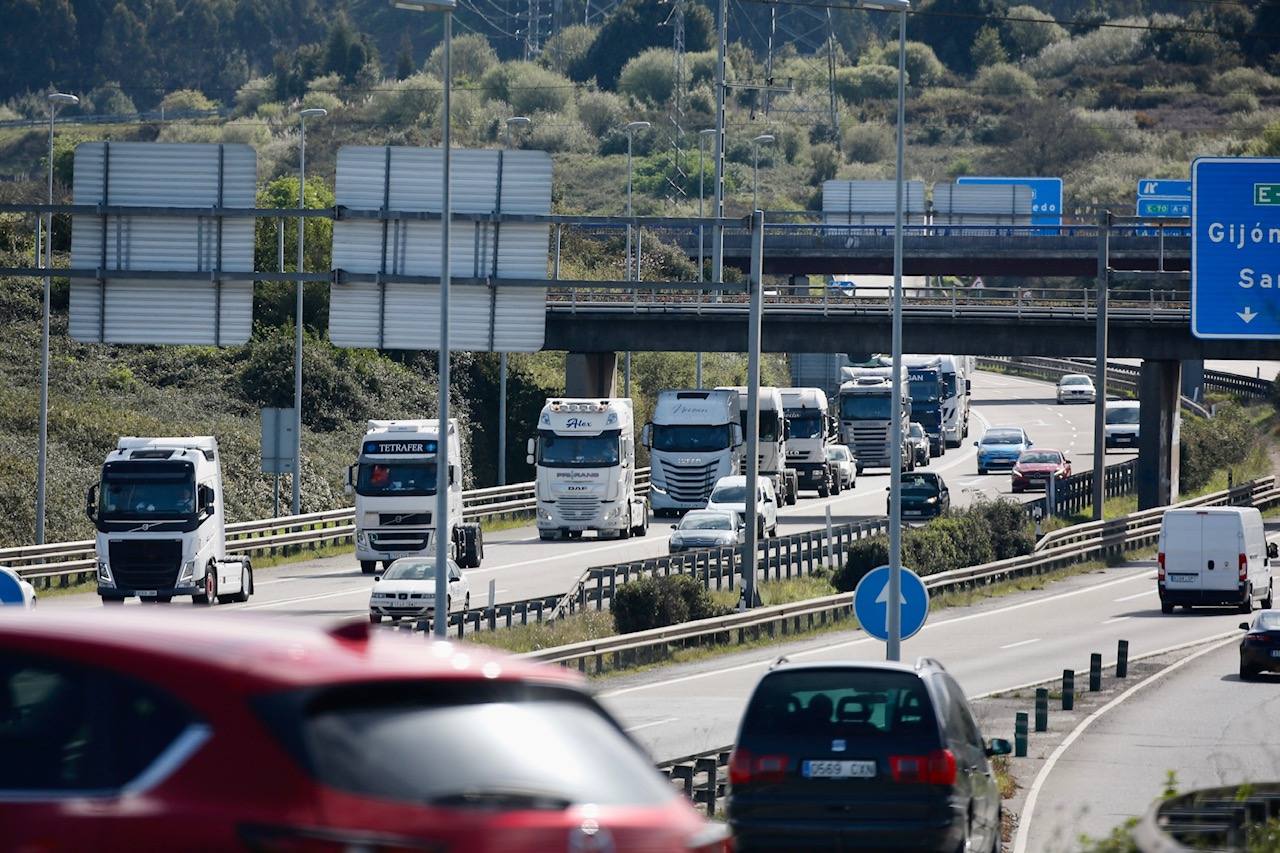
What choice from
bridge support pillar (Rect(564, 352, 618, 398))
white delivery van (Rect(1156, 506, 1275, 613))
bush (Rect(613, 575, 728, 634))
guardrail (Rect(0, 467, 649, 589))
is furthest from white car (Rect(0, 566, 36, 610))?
bridge support pillar (Rect(564, 352, 618, 398))

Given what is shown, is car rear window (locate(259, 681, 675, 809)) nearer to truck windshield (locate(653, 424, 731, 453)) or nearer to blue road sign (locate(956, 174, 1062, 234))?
truck windshield (locate(653, 424, 731, 453))

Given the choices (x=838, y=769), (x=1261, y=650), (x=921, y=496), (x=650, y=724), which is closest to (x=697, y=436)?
(x=921, y=496)

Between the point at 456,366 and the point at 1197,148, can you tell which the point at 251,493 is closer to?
the point at 456,366

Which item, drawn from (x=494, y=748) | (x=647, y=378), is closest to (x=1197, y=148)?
(x=647, y=378)

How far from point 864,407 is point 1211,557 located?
30.2 m

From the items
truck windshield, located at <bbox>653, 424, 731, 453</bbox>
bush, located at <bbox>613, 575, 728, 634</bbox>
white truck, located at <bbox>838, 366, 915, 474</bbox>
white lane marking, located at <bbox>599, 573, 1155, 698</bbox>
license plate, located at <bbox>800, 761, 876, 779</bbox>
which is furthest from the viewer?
white truck, located at <bbox>838, 366, 915, 474</bbox>

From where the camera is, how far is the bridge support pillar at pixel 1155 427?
58.8 meters

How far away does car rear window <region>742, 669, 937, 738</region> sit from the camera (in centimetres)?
1357

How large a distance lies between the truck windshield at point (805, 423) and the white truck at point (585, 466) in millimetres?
11440

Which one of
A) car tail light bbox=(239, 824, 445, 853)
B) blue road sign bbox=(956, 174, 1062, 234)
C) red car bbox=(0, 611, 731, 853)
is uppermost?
blue road sign bbox=(956, 174, 1062, 234)

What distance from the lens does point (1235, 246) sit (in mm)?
45188

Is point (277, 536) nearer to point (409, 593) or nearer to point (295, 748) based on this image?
point (409, 593)

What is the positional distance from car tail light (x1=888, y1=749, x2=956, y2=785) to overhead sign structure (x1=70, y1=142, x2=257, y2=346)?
73.2 ft

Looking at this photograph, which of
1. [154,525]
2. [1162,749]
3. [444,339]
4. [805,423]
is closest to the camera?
[1162,749]
